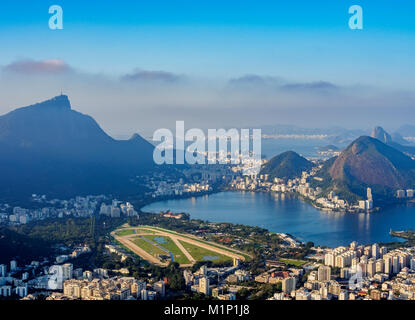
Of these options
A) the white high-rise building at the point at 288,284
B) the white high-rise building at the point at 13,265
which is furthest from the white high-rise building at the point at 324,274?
the white high-rise building at the point at 13,265

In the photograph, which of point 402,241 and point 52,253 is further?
point 402,241

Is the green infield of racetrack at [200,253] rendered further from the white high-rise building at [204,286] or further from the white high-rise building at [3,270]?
the white high-rise building at [3,270]

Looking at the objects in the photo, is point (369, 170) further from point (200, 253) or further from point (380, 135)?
point (380, 135)

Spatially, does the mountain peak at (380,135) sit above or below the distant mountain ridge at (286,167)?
above

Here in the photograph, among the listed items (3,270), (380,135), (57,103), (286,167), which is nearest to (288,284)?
(3,270)

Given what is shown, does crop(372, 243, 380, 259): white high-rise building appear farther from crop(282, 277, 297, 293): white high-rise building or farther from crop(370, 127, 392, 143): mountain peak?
crop(370, 127, 392, 143): mountain peak
